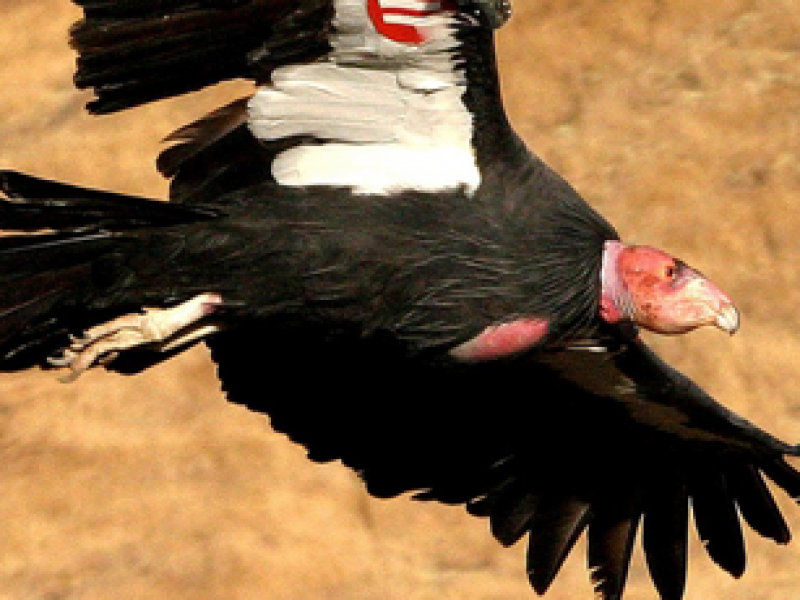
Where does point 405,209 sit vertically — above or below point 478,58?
below

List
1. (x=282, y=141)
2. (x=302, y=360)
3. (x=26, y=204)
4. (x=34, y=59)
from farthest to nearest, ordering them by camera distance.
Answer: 1. (x=34, y=59)
2. (x=302, y=360)
3. (x=282, y=141)
4. (x=26, y=204)

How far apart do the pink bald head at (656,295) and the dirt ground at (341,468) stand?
1.08 m

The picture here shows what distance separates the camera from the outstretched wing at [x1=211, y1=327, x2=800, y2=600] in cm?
616

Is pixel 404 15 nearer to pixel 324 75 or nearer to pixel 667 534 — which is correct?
pixel 324 75

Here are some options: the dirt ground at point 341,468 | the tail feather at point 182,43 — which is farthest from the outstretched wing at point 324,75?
the dirt ground at point 341,468

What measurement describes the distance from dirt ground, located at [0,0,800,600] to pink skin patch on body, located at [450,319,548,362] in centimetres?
79

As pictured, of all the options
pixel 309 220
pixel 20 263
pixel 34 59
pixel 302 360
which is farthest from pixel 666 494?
pixel 34 59

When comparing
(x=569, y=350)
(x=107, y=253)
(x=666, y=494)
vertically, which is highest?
(x=107, y=253)

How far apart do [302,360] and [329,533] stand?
139 centimetres

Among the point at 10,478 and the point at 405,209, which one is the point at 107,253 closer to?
the point at 405,209

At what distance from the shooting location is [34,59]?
30.6 ft

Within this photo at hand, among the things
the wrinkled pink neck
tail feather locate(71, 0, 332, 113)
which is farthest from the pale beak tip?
tail feather locate(71, 0, 332, 113)

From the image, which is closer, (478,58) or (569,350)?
(478,58)

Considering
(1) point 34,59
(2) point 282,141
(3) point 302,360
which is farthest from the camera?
(1) point 34,59
